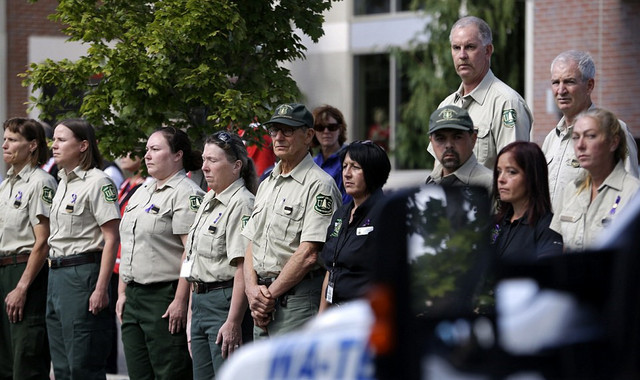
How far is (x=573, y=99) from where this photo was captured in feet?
19.4

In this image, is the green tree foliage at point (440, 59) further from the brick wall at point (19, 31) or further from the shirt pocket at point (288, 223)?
the shirt pocket at point (288, 223)

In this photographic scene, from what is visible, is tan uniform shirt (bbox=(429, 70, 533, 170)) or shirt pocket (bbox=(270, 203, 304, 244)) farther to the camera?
shirt pocket (bbox=(270, 203, 304, 244))

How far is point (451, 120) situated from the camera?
5805 mm

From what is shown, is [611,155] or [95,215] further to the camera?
[95,215]

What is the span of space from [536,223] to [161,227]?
125 inches

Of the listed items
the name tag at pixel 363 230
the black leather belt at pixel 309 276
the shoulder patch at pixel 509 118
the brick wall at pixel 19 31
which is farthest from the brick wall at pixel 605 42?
the name tag at pixel 363 230

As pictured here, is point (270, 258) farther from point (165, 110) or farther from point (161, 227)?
point (165, 110)

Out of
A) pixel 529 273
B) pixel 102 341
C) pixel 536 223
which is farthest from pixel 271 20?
pixel 529 273

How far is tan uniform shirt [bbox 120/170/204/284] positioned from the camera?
288 inches

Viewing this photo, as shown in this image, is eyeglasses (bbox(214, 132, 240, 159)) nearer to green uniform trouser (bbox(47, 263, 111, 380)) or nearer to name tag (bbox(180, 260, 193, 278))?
name tag (bbox(180, 260, 193, 278))

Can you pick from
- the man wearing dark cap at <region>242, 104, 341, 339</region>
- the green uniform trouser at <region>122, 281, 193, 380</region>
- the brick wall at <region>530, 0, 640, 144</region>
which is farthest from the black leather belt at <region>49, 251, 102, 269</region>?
the brick wall at <region>530, 0, 640, 144</region>

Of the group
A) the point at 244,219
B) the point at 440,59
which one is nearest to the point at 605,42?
the point at 440,59

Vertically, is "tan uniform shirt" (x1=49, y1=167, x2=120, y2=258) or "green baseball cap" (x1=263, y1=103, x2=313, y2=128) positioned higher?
"green baseball cap" (x1=263, y1=103, x2=313, y2=128)

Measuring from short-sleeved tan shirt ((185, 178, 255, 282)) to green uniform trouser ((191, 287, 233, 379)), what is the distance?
0.13 meters
